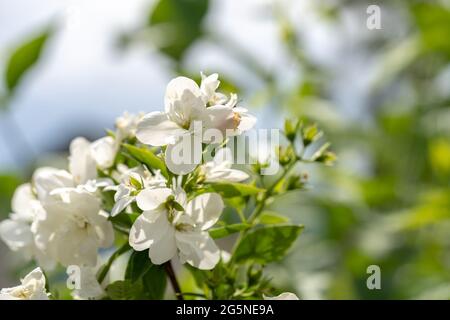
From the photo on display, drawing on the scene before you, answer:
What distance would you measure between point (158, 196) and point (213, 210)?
1.7 inches

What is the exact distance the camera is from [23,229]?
2.09 feet

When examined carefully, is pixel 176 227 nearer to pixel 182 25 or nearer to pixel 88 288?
pixel 88 288

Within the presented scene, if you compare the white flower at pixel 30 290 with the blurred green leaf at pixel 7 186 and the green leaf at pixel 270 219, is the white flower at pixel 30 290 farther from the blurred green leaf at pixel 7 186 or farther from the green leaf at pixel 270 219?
the blurred green leaf at pixel 7 186

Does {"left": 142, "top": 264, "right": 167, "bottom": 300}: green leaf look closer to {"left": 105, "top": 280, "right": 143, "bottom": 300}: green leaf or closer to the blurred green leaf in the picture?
{"left": 105, "top": 280, "right": 143, "bottom": 300}: green leaf

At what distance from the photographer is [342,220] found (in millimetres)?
1505

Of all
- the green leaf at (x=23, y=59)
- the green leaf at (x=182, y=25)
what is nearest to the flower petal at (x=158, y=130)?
the green leaf at (x=23, y=59)

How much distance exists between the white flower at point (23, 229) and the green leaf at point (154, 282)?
8 centimetres

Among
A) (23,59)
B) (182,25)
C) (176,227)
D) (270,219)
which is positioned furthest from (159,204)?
(182,25)

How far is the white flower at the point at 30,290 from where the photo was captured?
522 millimetres

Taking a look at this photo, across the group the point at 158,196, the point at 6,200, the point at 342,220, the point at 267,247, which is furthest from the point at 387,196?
the point at 158,196

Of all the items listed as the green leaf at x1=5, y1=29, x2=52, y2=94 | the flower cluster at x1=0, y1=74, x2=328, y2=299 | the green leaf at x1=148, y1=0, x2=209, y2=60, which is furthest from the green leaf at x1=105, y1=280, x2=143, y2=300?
the green leaf at x1=148, y1=0, x2=209, y2=60

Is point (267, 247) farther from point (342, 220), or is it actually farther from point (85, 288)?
point (342, 220)

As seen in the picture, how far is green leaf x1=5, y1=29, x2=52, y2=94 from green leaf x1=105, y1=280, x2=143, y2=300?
2.71 feet

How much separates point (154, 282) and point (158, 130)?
0.12 metres
